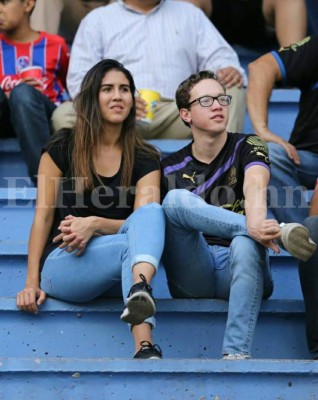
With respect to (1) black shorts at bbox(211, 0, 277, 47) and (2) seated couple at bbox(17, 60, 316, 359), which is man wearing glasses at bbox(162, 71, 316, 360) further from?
(1) black shorts at bbox(211, 0, 277, 47)

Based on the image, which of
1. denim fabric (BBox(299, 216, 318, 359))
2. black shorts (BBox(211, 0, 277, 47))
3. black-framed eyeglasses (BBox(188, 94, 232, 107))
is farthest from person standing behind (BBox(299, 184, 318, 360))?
black shorts (BBox(211, 0, 277, 47))

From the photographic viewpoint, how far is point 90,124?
3590 millimetres

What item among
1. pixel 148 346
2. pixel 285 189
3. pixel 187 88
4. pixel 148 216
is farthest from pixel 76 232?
pixel 285 189

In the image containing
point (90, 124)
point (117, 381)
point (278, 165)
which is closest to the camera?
point (117, 381)

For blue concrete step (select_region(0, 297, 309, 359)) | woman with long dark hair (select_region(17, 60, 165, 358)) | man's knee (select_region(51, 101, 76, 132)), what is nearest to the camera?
woman with long dark hair (select_region(17, 60, 165, 358))

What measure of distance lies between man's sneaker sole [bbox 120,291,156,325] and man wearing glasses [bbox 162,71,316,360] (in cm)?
24

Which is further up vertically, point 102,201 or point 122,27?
point 122,27

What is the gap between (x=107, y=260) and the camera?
10.8 feet

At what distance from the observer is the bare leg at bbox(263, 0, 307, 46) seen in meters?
4.87

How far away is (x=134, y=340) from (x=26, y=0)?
1913mm

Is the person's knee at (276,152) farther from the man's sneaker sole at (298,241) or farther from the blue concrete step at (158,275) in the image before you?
the man's sneaker sole at (298,241)

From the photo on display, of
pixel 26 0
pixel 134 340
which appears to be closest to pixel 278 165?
pixel 134 340

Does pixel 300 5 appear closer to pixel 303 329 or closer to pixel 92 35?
pixel 92 35

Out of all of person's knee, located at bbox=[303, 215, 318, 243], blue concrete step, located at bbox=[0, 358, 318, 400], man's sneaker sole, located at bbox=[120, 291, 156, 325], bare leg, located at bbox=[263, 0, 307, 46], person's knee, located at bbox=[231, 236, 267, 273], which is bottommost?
blue concrete step, located at bbox=[0, 358, 318, 400]
